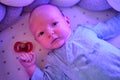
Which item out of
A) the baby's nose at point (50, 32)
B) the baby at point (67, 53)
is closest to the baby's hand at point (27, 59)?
the baby at point (67, 53)

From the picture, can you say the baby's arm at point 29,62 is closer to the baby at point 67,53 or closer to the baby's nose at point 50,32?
the baby at point 67,53

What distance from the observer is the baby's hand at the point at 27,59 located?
105 cm

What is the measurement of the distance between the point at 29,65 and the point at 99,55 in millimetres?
303

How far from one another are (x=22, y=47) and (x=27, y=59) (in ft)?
0.34

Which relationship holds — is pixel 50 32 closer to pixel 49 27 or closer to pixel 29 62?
pixel 49 27

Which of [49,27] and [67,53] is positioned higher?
[49,27]

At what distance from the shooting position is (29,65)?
107cm

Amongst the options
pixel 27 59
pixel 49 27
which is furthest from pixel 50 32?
pixel 27 59

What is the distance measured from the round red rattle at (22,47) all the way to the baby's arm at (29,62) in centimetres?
7

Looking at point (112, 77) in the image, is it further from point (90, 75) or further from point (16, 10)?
point (16, 10)

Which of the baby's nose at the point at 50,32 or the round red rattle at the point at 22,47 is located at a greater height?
the baby's nose at the point at 50,32

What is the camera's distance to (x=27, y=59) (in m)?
1.05

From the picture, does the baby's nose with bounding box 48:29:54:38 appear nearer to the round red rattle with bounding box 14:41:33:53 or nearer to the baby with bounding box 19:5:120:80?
the baby with bounding box 19:5:120:80

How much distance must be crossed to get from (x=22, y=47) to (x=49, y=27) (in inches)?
6.5
